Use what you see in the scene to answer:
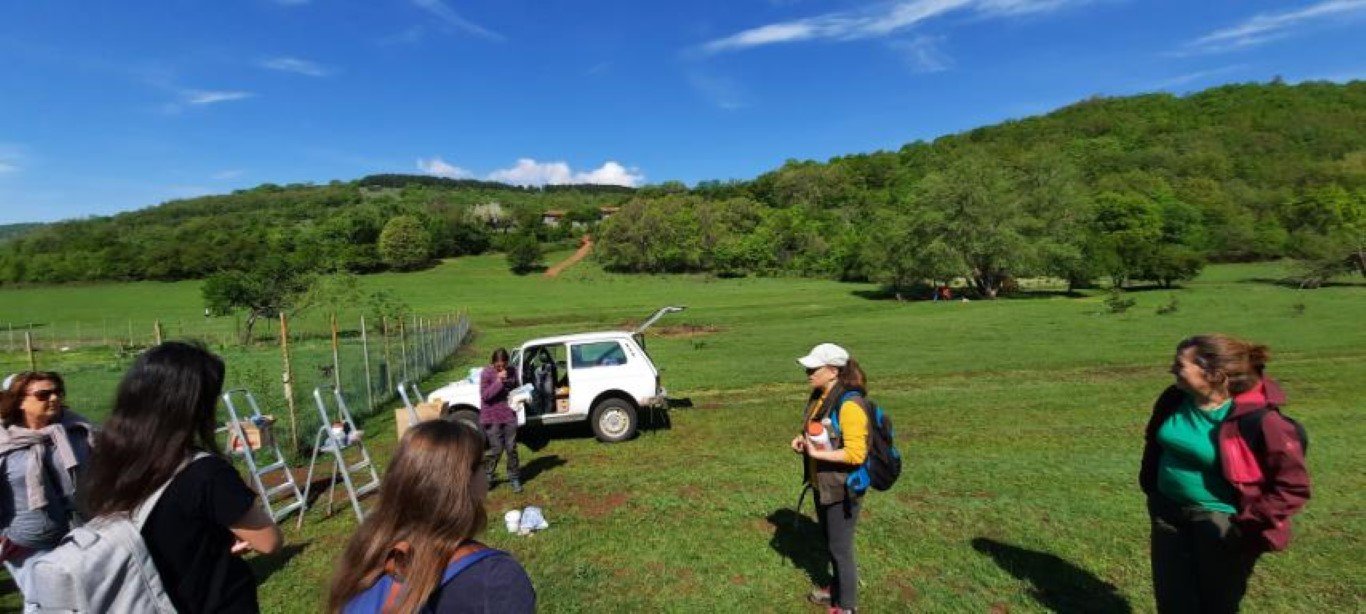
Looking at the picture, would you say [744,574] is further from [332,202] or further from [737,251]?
[332,202]

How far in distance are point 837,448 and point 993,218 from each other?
54.0 metres

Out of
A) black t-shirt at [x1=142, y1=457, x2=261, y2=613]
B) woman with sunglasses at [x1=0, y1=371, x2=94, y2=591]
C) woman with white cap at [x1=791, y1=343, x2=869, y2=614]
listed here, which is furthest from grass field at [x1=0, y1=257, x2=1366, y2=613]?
black t-shirt at [x1=142, y1=457, x2=261, y2=613]

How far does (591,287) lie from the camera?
247 ft

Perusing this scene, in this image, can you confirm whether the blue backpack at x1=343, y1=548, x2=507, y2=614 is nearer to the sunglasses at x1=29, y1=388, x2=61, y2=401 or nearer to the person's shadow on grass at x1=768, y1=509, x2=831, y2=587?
the sunglasses at x1=29, y1=388, x2=61, y2=401

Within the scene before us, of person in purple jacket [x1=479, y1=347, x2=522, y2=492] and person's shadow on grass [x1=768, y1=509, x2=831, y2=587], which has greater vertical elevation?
person in purple jacket [x1=479, y1=347, x2=522, y2=492]

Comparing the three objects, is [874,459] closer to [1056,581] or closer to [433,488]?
[1056,581]

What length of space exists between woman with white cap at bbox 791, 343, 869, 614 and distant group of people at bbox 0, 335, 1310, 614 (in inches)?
0.5

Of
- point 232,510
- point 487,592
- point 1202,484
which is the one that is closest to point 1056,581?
point 1202,484

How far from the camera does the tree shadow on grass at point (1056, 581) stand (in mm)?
4891

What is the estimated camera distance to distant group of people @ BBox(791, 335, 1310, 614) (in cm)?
303

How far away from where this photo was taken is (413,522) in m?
1.82

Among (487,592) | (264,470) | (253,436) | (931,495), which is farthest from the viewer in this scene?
(931,495)

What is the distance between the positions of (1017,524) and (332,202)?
17236 cm

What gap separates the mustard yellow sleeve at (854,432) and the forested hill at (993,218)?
1975 inches
